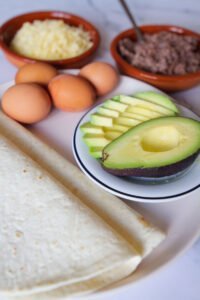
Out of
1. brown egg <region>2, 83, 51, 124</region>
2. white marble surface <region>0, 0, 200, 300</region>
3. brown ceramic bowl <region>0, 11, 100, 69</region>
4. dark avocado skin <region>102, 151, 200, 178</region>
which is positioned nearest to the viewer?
dark avocado skin <region>102, 151, 200, 178</region>

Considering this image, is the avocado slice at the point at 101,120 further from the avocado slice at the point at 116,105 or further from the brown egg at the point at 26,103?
the brown egg at the point at 26,103

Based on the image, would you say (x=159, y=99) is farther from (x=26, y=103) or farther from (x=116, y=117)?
(x=26, y=103)

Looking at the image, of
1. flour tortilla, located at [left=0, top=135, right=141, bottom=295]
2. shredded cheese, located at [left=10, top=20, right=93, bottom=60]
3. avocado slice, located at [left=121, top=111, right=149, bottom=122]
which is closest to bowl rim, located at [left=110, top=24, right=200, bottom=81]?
shredded cheese, located at [left=10, top=20, right=93, bottom=60]

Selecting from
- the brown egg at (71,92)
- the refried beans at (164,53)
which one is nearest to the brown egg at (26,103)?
the brown egg at (71,92)

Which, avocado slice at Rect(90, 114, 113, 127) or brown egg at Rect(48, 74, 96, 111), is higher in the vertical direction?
brown egg at Rect(48, 74, 96, 111)

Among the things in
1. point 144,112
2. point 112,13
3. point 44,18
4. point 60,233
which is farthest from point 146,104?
point 112,13

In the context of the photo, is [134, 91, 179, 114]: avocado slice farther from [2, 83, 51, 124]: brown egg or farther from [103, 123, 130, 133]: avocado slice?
[2, 83, 51, 124]: brown egg

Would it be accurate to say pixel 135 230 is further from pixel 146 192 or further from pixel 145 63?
pixel 145 63
